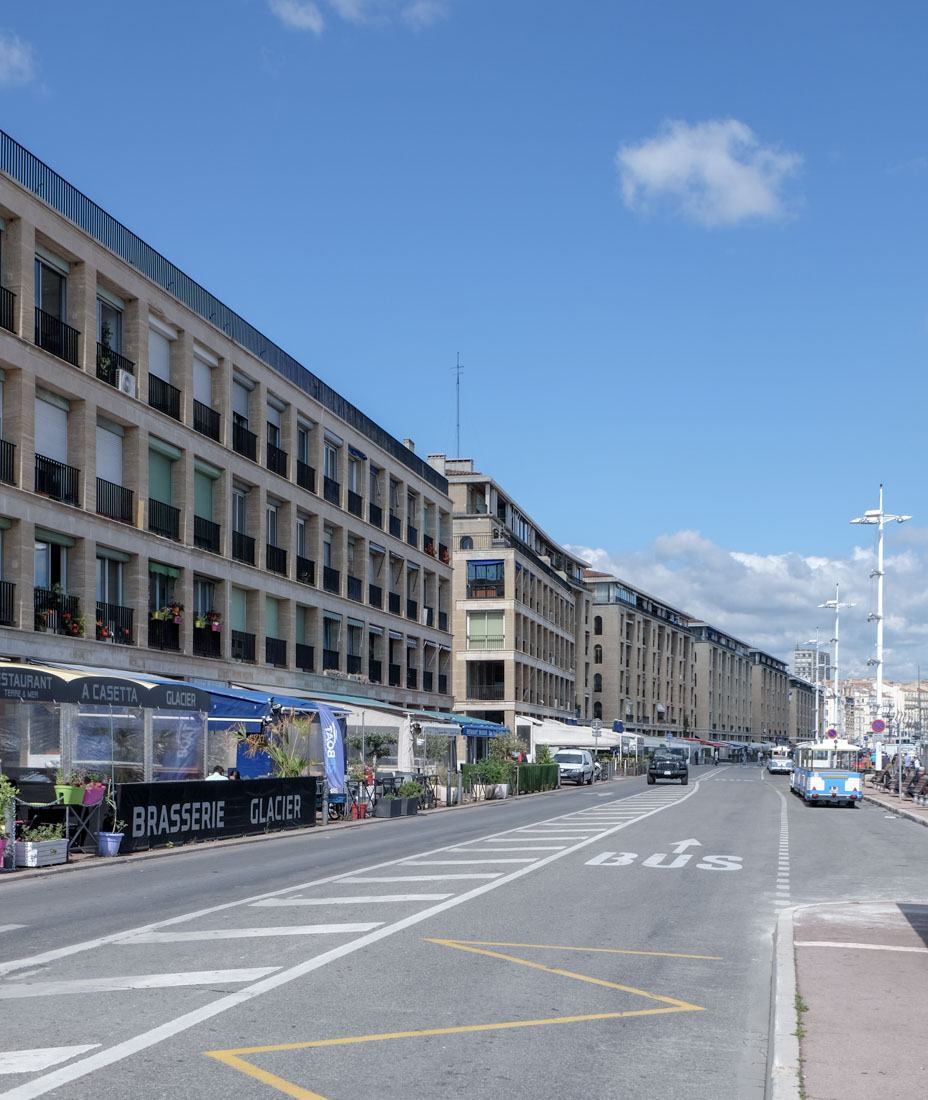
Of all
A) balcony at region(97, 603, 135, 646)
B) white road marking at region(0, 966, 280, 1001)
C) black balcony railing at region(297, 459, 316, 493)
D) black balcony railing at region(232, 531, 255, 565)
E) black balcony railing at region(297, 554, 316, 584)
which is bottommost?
white road marking at region(0, 966, 280, 1001)

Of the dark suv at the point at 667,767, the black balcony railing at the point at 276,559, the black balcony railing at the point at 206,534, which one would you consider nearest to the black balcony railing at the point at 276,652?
the black balcony railing at the point at 276,559

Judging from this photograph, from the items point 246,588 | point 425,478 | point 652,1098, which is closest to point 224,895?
point 652,1098

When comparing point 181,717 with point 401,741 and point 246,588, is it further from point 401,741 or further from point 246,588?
point 246,588

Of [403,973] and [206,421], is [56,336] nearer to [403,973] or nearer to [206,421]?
[206,421]

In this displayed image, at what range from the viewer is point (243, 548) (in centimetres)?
4109

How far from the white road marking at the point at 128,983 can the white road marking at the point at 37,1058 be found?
1.71 m

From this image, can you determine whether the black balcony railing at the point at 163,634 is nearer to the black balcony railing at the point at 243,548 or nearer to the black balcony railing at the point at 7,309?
the black balcony railing at the point at 243,548

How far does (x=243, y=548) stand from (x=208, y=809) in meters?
17.5

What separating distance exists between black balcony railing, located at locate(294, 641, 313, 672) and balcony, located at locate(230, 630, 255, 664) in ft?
12.9

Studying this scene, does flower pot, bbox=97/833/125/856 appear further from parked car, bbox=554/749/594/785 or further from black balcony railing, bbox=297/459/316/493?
parked car, bbox=554/749/594/785

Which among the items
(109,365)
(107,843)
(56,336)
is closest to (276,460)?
(109,365)

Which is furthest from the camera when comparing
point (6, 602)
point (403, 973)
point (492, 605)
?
point (492, 605)

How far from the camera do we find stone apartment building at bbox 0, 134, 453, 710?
96.0ft

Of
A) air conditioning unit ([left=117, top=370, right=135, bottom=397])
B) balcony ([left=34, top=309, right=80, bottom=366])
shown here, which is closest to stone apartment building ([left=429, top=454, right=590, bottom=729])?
air conditioning unit ([left=117, top=370, right=135, bottom=397])
